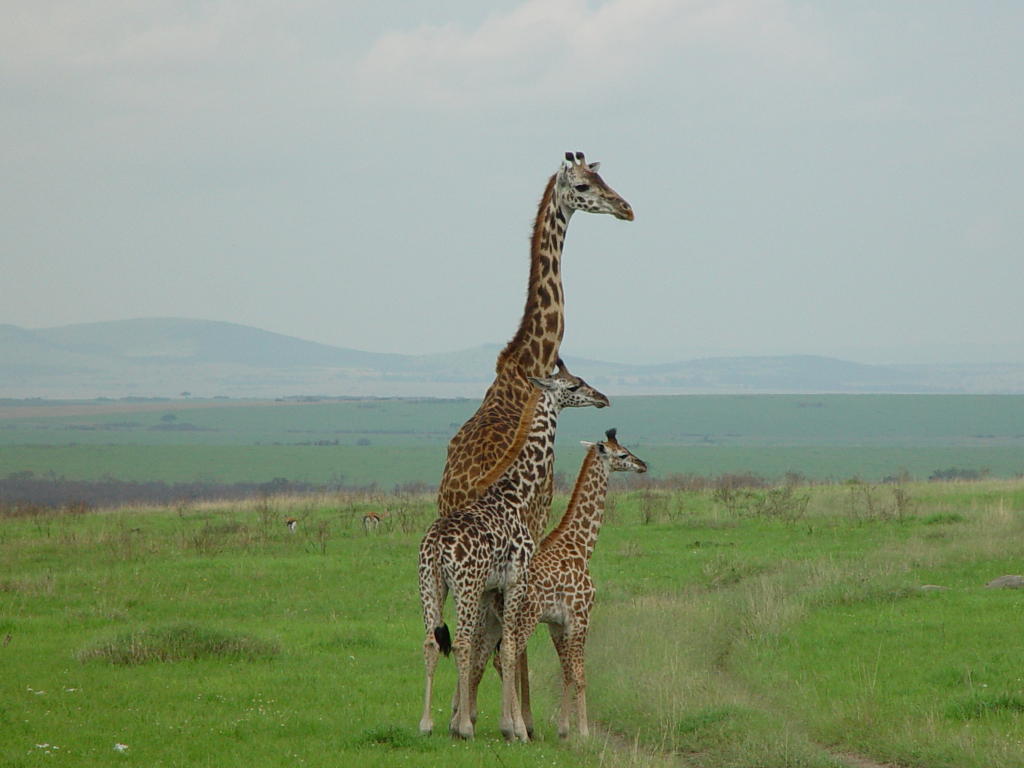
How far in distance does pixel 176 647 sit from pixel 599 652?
15.7ft

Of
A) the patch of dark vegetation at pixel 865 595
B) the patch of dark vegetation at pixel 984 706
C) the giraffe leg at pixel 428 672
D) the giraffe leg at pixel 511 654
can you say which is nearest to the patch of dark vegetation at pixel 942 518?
the patch of dark vegetation at pixel 865 595

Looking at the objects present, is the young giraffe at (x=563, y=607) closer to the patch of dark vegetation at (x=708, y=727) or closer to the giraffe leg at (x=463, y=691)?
the giraffe leg at (x=463, y=691)

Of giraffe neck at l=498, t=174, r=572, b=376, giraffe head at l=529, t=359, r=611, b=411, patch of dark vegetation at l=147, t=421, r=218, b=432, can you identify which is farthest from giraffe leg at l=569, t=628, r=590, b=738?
patch of dark vegetation at l=147, t=421, r=218, b=432

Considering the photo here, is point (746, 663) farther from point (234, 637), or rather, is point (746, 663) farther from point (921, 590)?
point (234, 637)

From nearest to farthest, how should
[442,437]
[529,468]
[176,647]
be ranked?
[529,468], [176,647], [442,437]

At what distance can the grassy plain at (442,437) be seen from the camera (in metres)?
85.9

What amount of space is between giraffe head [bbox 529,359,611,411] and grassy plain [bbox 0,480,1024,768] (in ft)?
9.51

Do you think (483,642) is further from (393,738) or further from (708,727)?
(708,727)

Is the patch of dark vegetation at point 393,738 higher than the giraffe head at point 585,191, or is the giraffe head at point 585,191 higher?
the giraffe head at point 585,191

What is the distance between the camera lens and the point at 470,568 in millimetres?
10258

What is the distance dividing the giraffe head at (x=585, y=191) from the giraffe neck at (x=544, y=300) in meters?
0.10

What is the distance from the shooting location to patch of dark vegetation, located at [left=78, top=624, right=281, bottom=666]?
570 inches

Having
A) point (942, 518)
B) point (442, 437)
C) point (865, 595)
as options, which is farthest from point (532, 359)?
point (442, 437)

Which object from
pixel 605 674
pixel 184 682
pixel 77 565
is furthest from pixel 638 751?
pixel 77 565
